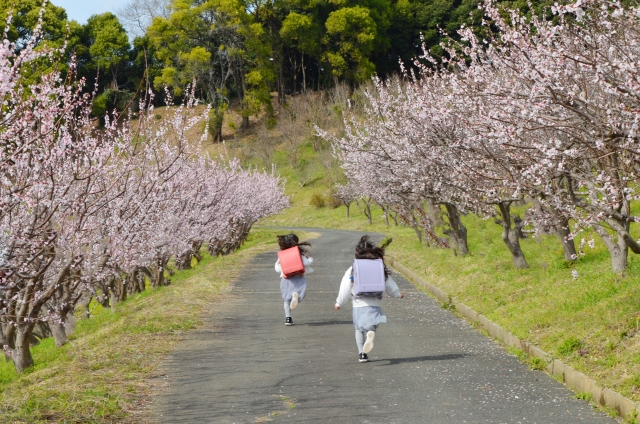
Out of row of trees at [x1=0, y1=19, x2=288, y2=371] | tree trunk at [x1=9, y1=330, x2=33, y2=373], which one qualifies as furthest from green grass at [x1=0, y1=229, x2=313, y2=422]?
row of trees at [x1=0, y1=19, x2=288, y2=371]

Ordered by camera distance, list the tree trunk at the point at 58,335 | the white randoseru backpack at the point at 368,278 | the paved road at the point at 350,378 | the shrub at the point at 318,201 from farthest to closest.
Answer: the shrub at the point at 318,201 → the tree trunk at the point at 58,335 → the white randoseru backpack at the point at 368,278 → the paved road at the point at 350,378

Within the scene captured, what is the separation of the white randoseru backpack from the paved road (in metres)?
0.89

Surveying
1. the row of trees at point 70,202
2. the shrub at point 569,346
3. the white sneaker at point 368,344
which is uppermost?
the row of trees at point 70,202

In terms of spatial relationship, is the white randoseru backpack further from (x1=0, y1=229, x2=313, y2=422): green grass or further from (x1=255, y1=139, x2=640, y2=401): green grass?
(x1=0, y1=229, x2=313, y2=422): green grass

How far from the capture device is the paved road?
7316mm

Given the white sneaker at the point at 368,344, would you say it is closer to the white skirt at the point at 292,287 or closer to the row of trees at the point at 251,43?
the white skirt at the point at 292,287

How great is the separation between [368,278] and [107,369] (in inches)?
138

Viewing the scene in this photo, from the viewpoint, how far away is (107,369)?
9.66 metres

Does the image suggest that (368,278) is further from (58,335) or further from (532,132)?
(58,335)

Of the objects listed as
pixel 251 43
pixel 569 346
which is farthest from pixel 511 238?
pixel 251 43

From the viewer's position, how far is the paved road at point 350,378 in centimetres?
732

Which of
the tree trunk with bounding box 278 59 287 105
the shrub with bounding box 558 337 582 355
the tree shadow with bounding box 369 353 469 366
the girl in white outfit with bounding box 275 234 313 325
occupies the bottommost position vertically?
the tree shadow with bounding box 369 353 469 366

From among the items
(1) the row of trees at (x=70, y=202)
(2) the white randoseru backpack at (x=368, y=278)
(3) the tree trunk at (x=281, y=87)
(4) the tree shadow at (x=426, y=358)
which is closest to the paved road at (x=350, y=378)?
(4) the tree shadow at (x=426, y=358)

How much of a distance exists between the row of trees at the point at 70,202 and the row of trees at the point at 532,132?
4584 millimetres
